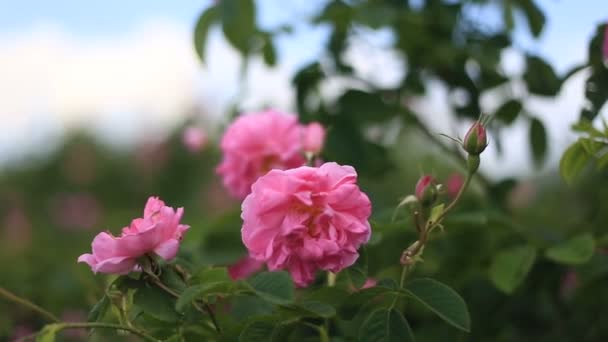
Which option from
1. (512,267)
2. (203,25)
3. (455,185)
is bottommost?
(455,185)

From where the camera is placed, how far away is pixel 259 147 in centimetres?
137

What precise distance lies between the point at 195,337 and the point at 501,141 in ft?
3.45

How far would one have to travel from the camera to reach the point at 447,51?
65.6 inches

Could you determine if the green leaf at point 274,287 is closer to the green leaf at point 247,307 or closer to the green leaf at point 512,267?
the green leaf at point 247,307

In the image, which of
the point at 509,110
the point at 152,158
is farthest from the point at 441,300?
the point at 152,158

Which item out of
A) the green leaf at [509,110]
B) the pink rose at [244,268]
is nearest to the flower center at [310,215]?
the pink rose at [244,268]

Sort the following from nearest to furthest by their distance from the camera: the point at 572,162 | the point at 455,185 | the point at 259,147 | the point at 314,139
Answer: the point at 572,162, the point at 314,139, the point at 259,147, the point at 455,185

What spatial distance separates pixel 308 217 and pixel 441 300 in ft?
0.60

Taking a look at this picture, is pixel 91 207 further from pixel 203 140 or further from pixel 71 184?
pixel 203 140

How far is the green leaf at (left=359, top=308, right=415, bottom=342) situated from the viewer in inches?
35.6

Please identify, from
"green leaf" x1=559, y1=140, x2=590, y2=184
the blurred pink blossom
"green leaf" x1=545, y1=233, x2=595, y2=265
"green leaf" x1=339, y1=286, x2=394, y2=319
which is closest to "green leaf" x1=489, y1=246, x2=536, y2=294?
"green leaf" x1=545, y1=233, x2=595, y2=265

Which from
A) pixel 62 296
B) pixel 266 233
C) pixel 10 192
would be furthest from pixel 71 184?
pixel 266 233

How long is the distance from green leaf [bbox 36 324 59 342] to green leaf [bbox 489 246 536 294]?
743mm

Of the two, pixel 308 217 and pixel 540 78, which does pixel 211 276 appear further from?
pixel 540 78
